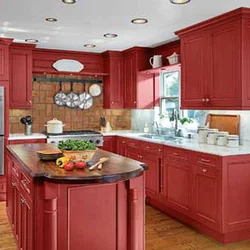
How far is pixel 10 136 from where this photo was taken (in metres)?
5.23

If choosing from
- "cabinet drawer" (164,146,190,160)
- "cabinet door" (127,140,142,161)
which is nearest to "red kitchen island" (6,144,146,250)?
"cabinet drawer" (164,146,190,160)

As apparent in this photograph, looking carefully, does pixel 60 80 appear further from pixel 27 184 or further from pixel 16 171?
pixel 27 184

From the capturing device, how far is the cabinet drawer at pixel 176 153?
154 inches

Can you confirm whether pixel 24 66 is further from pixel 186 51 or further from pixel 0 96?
pixel 186 51

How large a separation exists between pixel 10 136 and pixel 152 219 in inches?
99.5

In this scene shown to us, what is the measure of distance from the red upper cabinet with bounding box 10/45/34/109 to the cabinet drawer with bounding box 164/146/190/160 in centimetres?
241

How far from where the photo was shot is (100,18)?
377 centimetres

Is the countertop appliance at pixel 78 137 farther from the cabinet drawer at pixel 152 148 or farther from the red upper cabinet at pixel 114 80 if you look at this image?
the cabinet drawer at pixel 152 148

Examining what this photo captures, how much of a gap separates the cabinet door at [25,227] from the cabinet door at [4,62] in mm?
2637

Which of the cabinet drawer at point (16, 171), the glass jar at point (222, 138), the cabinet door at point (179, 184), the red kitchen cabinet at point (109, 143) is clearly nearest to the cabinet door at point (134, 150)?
the red kitchen cabinet at point (109, 143)

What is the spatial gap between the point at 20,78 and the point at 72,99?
1.02 metres

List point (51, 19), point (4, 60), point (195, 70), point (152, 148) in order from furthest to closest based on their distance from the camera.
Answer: point (4, 60) < point (152, 148) < point (195, 70) < point (51, 19)

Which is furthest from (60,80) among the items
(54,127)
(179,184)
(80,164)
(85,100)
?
(80,164)

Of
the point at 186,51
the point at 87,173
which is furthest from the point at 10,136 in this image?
the point at 87,173
